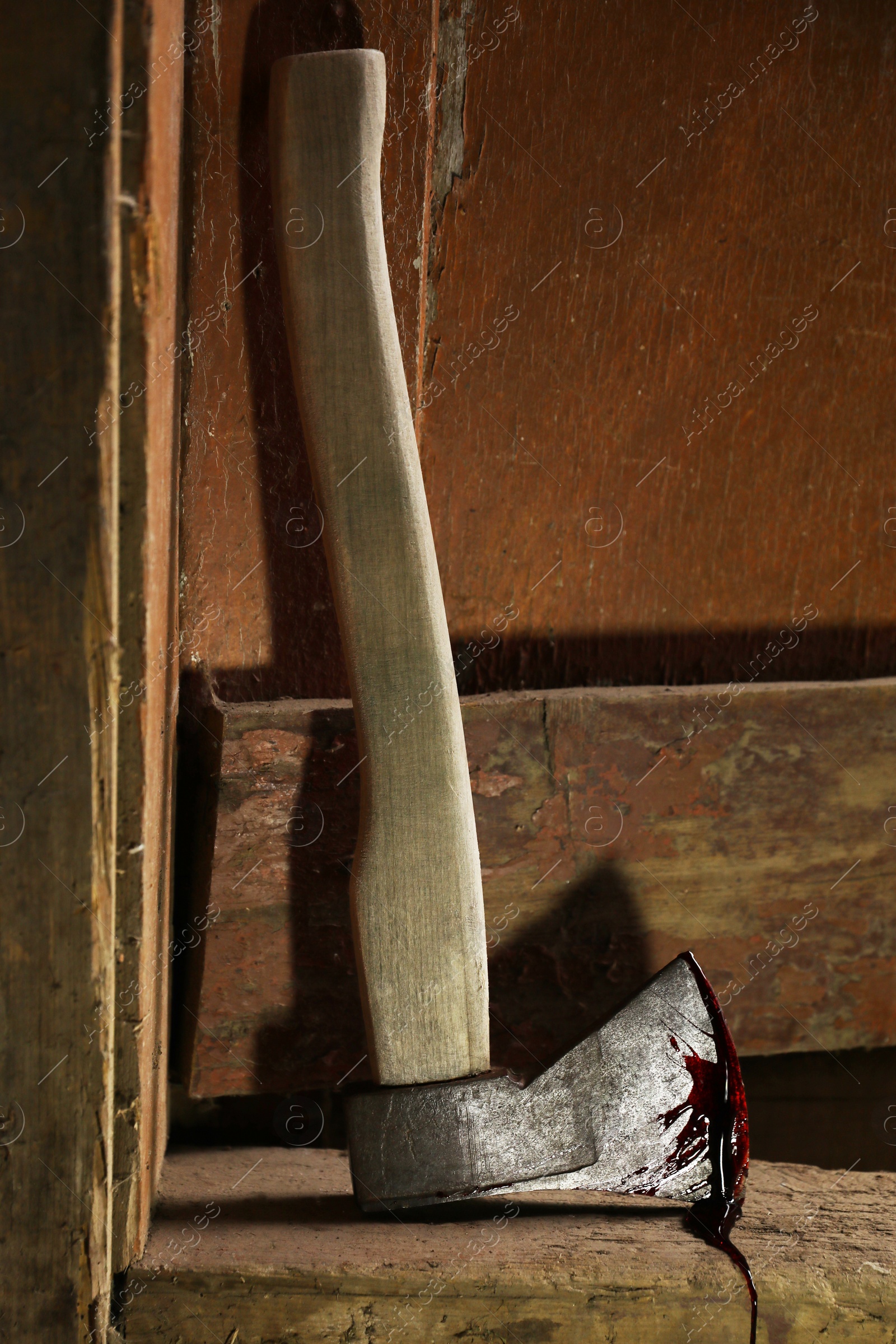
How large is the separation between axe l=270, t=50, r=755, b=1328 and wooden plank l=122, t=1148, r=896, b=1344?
0.05m

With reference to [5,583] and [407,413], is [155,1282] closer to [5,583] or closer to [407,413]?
[5,583]

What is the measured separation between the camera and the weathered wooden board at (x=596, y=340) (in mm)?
928

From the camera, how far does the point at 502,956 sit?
3.43 feet

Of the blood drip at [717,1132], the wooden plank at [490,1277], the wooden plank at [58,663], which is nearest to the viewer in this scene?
the wooden plank at [58,663]

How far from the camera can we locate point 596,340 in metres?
1.07

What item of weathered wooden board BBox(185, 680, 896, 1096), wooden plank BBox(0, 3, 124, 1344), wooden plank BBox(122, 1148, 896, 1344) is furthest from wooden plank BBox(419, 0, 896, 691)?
wooden plank BBox(122, 1148, 896, 1344)

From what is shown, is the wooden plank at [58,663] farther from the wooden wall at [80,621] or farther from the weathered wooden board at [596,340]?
the weathered wooden board at [596,340]

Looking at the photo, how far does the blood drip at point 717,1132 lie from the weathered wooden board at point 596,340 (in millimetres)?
494

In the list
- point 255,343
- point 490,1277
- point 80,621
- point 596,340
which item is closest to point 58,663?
point 80,621

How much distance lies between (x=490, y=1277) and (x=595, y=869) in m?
0.44

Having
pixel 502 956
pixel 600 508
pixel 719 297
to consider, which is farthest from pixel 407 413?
pixel 502 956

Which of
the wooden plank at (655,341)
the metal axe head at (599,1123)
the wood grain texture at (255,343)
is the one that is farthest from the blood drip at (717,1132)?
the wood grain texture at (255,343)

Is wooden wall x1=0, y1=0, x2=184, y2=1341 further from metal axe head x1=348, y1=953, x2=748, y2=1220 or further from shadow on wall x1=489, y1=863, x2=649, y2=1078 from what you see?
shadow on wall x1=489, y1=863, x2=649, y2=1078

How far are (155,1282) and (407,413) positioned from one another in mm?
833
